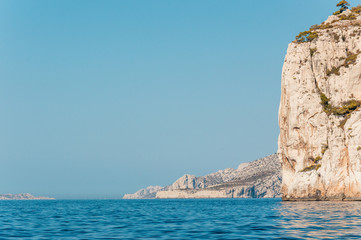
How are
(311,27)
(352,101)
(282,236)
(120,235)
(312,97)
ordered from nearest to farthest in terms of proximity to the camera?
(282,236) → (120,235) → (352,101) → (312,97) → (311,27)

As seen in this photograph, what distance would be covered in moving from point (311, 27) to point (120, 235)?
83.6m

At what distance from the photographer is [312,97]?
287ft

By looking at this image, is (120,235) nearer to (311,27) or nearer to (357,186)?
(357,186)

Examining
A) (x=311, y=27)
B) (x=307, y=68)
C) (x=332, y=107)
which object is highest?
(x=311, y=27)

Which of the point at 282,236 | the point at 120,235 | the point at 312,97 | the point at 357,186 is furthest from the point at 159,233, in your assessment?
the point at 312,97

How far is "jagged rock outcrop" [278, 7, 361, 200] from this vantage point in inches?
3029

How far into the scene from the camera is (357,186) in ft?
240

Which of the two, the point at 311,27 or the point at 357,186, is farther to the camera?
the point at 311,27

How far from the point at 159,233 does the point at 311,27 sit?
3223 inches

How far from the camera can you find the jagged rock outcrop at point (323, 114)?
76938 millimetres

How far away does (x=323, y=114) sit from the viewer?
85062 mm

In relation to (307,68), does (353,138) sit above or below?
below

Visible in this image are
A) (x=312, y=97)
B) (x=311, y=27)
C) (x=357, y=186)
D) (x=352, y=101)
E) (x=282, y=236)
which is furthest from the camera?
(x=311, y=27)

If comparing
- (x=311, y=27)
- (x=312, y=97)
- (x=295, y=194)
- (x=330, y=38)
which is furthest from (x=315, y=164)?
(x=311, y=27)
